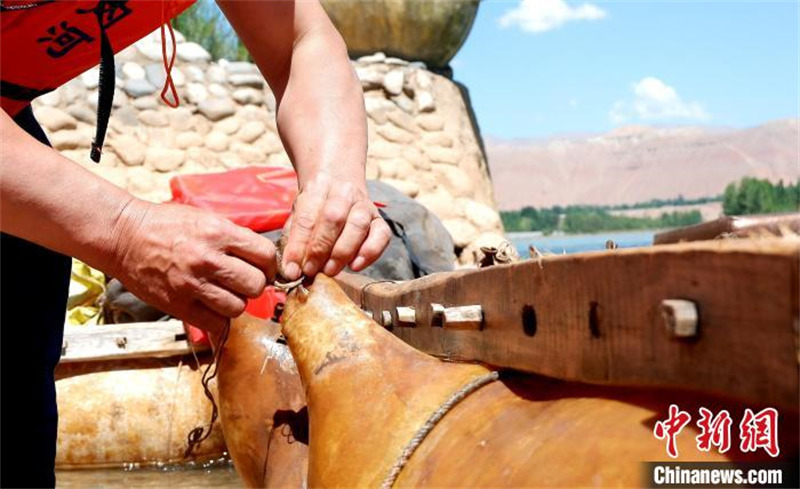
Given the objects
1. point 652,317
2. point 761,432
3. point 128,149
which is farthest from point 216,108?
point 761,432

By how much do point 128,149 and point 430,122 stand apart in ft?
7.65

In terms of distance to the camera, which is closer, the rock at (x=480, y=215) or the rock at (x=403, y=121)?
the rock at (x=480, y=215)

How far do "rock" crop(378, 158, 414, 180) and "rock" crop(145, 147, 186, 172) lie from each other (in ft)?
4.68

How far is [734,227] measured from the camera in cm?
142

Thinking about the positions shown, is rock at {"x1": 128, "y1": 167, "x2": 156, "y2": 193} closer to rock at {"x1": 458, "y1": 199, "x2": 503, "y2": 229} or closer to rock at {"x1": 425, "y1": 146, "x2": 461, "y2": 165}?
rock at {"x1": 425, "y1": 146, "x2": 461, "y2": 165}

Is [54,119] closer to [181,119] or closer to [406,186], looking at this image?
[181,119]

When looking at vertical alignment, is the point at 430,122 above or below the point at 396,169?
above

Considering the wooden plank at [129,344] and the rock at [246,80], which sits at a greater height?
the rock at [246,80]

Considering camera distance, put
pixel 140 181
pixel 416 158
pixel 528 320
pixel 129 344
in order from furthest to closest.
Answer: pixel 416 158 < pixel 140 181 < pixel 129 344 < pixel 528 320

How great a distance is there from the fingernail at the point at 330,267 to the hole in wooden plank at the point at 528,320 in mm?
573

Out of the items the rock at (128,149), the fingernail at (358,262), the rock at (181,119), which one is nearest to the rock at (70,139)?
the rock at (128,149)

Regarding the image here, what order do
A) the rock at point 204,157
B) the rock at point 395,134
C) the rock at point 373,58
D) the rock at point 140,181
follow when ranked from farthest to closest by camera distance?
1. the rock at point 373,58
2. the rock at point 395,134
3. the rock at point 204,157
4. the rock at point 140,181

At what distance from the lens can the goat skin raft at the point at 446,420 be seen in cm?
105

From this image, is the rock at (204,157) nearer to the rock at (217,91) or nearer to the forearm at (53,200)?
the rock at (217,91)
